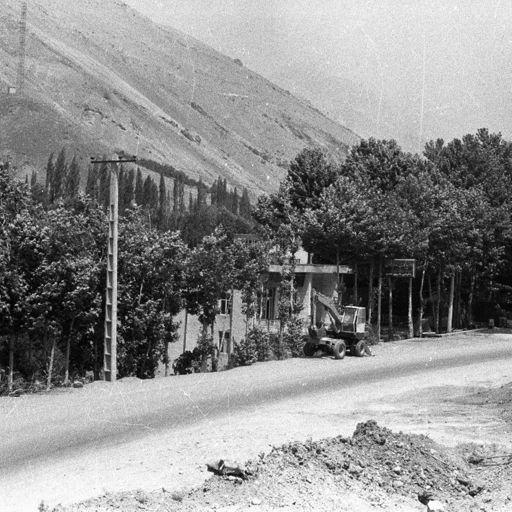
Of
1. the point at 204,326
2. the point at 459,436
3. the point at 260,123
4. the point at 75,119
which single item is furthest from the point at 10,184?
the point at 260,123

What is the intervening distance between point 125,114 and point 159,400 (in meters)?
126

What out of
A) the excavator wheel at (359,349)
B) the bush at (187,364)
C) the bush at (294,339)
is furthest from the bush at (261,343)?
the excavator wheel at (359,349)

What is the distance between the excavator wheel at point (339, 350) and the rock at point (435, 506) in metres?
17.5

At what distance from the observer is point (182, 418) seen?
15.3 metres

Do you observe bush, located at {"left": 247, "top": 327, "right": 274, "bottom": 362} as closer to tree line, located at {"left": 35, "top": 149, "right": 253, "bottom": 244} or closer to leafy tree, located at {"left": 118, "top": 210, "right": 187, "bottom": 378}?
leafy tree, located at {"left": 118, "top": 210, "right": 187, "bottom": 378}

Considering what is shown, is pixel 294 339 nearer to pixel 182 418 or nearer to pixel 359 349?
pixel 359 349

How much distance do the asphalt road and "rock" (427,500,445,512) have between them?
17.5 ft

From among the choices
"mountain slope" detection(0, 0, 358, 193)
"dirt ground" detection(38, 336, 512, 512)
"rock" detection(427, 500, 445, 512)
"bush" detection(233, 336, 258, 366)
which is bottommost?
"rock" detection(427, 500, 445, 512)

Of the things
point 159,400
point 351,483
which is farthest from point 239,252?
point 351,483

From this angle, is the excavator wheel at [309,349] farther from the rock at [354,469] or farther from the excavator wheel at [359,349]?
the rock at [354,469]

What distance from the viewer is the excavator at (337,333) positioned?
1084 inches

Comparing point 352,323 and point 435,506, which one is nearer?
point 435,506

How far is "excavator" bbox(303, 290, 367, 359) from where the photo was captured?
2753cm

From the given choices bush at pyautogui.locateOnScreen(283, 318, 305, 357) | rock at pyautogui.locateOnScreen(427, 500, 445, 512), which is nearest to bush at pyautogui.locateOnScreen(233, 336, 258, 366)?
bush at pyautogui.locateOnScreen(283, 318, 305, 357)
